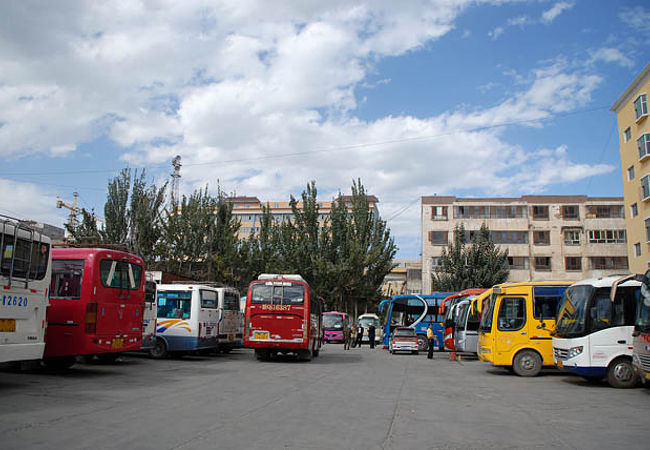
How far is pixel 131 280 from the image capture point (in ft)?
45.9

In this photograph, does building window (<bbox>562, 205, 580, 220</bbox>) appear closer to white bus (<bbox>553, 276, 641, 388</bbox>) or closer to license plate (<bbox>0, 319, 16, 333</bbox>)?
white bus (<bbox>553, 276, 641, 388</bbox>)

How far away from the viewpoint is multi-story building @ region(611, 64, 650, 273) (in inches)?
1380

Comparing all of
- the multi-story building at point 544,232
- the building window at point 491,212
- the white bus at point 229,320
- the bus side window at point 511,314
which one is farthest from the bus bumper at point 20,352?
the building window at point 491,212

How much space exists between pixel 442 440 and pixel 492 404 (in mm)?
3768

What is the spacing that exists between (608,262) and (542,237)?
6713 millimetres

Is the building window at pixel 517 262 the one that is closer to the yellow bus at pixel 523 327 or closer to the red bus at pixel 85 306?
the yellow bus at pixel 523 327

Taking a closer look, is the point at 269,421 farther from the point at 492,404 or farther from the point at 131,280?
the point at 131,280

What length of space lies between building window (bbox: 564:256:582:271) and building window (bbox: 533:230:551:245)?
2532 millimetres

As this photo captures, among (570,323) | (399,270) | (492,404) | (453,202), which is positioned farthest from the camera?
(399,270)

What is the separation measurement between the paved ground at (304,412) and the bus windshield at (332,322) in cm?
2602

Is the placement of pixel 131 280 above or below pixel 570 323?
above

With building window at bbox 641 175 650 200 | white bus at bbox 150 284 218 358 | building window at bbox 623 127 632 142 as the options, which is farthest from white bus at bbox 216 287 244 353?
building window at bbox 623 127 632 142

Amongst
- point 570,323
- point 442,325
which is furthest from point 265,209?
point 570,323

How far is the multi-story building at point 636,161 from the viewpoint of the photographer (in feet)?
115
